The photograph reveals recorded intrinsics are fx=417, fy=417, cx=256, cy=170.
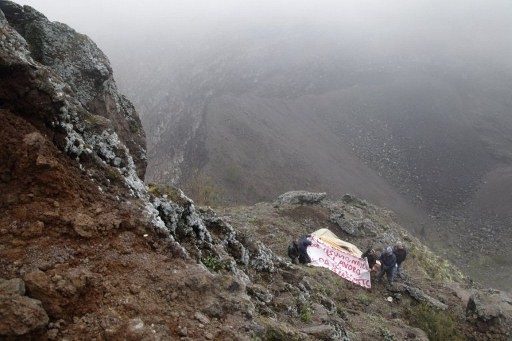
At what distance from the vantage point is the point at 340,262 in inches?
733

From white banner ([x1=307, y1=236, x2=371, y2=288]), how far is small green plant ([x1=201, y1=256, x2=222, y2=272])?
9.97m

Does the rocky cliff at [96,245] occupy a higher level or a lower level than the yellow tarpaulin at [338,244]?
higher

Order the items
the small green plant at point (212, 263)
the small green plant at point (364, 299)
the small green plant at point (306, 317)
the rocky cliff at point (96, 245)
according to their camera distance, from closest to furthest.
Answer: the rocky cliff at point (96, 245) < the small green plant at point (212, 263) < the small green plant at point (306, 317) < the small green plant at point (364, 299)

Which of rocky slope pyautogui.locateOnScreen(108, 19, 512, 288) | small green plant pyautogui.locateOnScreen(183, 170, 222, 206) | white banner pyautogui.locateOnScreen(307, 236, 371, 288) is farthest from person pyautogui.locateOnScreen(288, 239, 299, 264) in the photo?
rocky slope pyautogui.locateOnScreen(108, 19, 512, 288)

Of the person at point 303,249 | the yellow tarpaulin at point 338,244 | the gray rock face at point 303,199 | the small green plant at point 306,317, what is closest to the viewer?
the small green plant at point 306,317

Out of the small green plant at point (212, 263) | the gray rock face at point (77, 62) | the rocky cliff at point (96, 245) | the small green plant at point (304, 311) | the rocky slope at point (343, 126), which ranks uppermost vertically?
the gray rock face at point (77, 62)

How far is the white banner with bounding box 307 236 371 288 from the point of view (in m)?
17.1

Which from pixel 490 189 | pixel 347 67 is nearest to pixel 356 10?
pixel 347 67

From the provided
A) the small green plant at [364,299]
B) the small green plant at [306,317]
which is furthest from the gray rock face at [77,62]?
the small green plant at [364,299]

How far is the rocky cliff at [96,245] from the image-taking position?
5188mm

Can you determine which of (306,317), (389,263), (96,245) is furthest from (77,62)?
(389,263)

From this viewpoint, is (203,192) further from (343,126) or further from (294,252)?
(343,126)

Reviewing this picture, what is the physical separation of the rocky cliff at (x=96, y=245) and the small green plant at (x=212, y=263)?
3 cm

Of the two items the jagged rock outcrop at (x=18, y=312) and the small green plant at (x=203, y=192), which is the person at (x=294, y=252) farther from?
the small green plant at (x=203, y=192)
